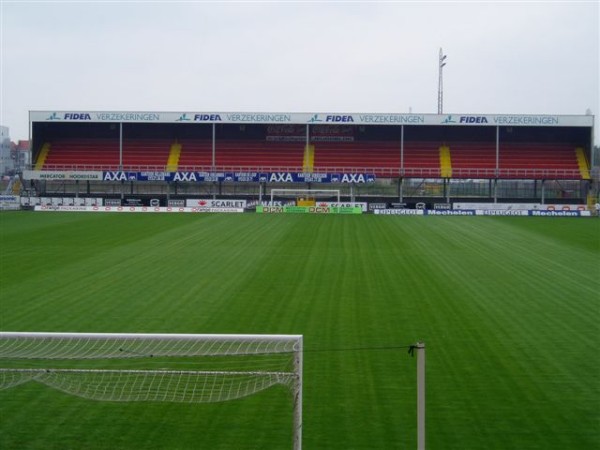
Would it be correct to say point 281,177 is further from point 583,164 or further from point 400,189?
point 583,164

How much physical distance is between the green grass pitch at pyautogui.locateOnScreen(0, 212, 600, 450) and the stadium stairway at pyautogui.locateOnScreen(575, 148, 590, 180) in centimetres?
2456

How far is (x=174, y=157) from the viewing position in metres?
58.7

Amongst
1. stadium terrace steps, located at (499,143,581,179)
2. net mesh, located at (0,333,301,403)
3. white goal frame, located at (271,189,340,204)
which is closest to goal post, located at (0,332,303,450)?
net mesh, located at (0,333,301,403)

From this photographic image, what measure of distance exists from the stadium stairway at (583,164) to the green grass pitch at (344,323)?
24.6 metres

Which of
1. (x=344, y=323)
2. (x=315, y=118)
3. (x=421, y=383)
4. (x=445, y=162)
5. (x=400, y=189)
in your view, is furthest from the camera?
(x=445, y=162)

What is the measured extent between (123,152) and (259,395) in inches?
2041

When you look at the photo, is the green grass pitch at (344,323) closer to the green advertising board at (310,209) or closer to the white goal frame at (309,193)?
the green advertising board at (310,209)

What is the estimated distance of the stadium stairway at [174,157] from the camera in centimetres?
5707

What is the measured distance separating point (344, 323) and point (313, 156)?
45.4 metres

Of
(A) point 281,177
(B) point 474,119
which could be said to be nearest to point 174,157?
(A) point 281,177

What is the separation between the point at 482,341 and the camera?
13062mm

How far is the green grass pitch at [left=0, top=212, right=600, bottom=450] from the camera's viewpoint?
8.83 metres

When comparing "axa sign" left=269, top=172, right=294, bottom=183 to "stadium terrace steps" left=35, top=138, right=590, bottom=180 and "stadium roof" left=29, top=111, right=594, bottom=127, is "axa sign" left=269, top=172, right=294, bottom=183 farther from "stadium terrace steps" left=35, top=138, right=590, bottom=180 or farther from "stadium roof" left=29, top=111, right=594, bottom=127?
"stadium roof" left=29, top=111, right=594, bottom=127

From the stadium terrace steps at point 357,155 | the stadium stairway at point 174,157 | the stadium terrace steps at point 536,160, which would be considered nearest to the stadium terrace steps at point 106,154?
the stadium stairway at point 174,157
